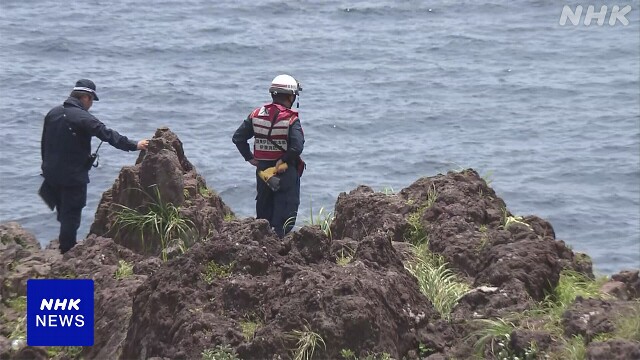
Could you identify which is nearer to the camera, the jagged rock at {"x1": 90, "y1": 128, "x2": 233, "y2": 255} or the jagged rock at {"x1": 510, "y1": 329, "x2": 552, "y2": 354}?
the jagged rock at {"x1": 510, "y1": 329, "x2": 552, "y2": 354}

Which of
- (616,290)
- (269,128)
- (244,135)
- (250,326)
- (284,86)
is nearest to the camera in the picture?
(250,326)

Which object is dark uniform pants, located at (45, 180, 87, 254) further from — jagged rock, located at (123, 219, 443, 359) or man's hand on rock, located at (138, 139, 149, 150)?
jagged rock, located at (123, 219, 443, 359)

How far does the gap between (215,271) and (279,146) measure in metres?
3.63

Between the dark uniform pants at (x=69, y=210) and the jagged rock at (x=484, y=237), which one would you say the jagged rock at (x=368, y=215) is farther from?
the dark uniform pants at (x=69, y=210)

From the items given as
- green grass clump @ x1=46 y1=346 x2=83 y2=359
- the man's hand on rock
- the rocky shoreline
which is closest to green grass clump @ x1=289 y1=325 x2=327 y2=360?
the rocky shoreline

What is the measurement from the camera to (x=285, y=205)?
1366 centimetres

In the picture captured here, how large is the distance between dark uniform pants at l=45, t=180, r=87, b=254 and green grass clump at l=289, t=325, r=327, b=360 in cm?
517

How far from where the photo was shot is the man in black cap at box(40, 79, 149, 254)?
1334 cm

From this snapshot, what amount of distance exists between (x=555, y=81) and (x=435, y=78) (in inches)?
135

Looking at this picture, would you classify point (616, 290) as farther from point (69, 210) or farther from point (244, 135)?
point (69, 210)

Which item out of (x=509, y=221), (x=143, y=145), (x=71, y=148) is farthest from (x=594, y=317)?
(x=71, y=148)

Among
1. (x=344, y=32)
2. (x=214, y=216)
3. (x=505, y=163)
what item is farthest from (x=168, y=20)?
(x=214, y=216)

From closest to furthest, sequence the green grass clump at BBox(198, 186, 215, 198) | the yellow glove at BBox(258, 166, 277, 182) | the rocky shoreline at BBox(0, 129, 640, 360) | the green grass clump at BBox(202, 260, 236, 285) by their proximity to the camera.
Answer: the rocky shoreline at BBox(0, 129, 640, 360) < the green grass clump at BBox(202, 260, 236, 285) < the yellow glove at BBox(258, 166, 277, 182) < the green grass clump at BBox(198, 186, 215, 198)

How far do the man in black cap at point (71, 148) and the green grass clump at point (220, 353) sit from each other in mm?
4484
